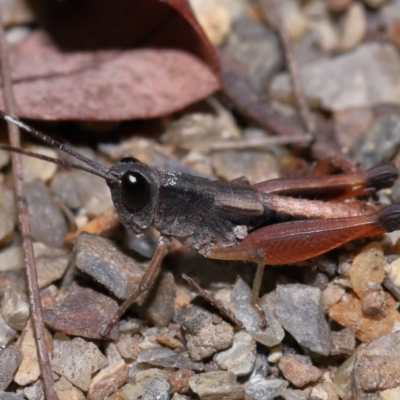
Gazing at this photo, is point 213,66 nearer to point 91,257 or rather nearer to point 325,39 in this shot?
point 325,39

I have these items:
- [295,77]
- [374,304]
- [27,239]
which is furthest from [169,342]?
[295,77]

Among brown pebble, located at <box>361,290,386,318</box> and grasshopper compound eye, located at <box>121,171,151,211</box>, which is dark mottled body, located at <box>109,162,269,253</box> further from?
brown pebble, located at <box>361,290,386,318</box>

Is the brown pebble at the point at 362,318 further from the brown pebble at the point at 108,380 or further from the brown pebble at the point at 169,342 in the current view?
the brown pebble at the point at 108,380

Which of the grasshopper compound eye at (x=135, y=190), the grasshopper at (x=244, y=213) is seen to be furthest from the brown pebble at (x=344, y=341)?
the grasshopper compound eye at (x=135, y=190)

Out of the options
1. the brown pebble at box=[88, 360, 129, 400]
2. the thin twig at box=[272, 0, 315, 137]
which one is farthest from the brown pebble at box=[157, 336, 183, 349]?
the thin twig at box=[272, 0, 315, 137]

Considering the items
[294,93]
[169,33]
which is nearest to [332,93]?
[294,93]

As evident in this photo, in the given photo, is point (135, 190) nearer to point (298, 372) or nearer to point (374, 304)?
point (298, 372)
